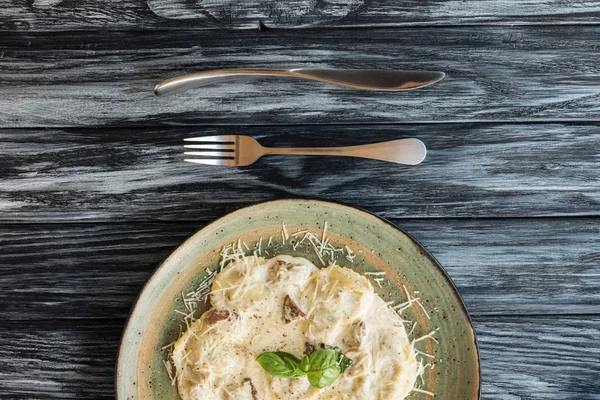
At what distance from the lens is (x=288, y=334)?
1478 mm

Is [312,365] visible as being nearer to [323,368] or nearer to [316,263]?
[323,368]

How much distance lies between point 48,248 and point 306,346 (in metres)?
0.80

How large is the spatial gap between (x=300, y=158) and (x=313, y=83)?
22cm

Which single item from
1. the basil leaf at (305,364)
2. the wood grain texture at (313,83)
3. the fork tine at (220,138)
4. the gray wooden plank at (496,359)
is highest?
the wood grain texture at (313,83)

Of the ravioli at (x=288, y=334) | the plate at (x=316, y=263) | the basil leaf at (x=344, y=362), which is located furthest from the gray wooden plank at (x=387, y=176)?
the basil leaf at (x=344, y=362)

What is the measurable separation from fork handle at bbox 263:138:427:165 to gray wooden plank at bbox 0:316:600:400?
50 cm

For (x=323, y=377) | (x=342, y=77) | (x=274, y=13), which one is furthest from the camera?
(x=274, y=13)

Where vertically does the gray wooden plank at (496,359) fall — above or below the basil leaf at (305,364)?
below

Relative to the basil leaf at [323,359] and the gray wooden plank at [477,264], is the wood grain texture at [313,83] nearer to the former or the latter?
the gray wooden plank at [477,264]

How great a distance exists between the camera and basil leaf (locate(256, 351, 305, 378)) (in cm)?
142

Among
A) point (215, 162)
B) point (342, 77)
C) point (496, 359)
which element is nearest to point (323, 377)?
point (496, 359)

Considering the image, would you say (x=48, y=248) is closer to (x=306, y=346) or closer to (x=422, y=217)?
(x=306, y=346)

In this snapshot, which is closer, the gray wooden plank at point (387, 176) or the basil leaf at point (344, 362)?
the basil leaf at point (344, 362)

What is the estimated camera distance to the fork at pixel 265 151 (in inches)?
60.4
